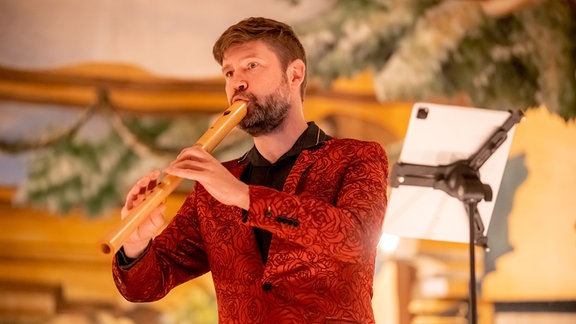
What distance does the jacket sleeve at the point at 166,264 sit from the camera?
86.4 inches

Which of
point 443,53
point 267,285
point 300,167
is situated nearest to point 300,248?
point 267,285

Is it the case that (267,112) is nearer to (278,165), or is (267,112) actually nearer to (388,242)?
(278,165)

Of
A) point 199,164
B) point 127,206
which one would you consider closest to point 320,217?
point 199,164

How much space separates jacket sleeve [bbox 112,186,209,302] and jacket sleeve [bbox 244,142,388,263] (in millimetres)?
396

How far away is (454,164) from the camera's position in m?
2.96

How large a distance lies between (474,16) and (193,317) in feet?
8.00

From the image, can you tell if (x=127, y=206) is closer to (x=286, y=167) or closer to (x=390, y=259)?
(x=286, y=167)

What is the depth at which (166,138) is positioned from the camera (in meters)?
4.89

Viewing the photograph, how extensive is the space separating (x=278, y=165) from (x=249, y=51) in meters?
0.32

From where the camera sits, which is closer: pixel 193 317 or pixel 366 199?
pixel 366 199

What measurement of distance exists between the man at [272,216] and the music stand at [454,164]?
71 centimetres

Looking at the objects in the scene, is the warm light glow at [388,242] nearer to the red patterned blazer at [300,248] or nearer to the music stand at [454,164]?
the music stand at [454,164]

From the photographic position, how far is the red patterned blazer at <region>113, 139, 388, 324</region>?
196cm

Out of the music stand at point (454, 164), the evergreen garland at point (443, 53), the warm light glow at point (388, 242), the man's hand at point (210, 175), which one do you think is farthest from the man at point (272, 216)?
the evergreen garland at point (443, 53)
